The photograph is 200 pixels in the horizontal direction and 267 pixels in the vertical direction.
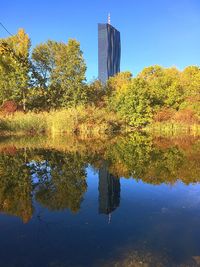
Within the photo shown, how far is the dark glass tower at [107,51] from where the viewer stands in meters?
163

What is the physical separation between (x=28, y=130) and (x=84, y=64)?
14.9m

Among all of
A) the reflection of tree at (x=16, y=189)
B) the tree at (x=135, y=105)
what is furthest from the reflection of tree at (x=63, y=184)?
the tree at (x=135, y=105)

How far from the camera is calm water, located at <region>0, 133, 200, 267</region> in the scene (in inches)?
168

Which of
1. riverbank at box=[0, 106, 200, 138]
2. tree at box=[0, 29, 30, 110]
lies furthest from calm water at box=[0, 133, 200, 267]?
tree at box=[0, 29, 30, 110]

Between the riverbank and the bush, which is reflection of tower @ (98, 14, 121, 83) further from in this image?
the riverbank

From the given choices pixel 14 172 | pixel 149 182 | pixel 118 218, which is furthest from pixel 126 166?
pixel 118 218

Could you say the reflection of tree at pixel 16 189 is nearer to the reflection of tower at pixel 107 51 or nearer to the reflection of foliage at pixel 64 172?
the reflection of foliage at pixel 64 172

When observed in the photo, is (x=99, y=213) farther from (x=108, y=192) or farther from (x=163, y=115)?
(x=163, y=115)

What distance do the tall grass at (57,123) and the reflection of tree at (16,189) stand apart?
14824 millimetres

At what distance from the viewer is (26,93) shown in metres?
37.2

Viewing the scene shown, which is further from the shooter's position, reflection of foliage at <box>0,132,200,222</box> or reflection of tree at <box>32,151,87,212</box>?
reflection of foliage at <box>0,132,200,222</box>

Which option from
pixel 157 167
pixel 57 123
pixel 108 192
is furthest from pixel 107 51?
pixel 108 192

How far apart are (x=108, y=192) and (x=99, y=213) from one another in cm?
166

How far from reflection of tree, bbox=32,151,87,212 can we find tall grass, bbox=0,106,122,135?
14444 millimetres
